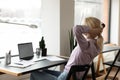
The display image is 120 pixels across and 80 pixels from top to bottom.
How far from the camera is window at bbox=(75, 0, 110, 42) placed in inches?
193

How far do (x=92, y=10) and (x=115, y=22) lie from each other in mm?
832

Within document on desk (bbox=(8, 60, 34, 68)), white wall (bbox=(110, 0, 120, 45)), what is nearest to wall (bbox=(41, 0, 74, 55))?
document on desk (bbox=(8, 60, 34, 68))

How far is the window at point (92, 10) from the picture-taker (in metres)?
4.89

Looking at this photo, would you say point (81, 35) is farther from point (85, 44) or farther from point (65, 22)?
point (65, 22)

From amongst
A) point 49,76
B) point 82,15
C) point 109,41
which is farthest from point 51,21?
point 109,41

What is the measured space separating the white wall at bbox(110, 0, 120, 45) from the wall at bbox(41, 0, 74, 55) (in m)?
1.88

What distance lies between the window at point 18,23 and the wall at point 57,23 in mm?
148

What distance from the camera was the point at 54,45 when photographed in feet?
13.5

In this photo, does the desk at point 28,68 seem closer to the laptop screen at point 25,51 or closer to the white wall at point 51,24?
the laptop screen at point 25,51

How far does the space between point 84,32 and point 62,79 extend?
60 cm

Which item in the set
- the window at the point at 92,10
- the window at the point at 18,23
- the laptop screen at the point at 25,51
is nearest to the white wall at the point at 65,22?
the window at the point at 18,23

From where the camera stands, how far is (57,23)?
4031 mm

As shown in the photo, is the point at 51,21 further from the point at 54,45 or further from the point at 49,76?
the point at 49,76

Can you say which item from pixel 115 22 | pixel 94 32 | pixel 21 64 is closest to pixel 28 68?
pixel 21 64
